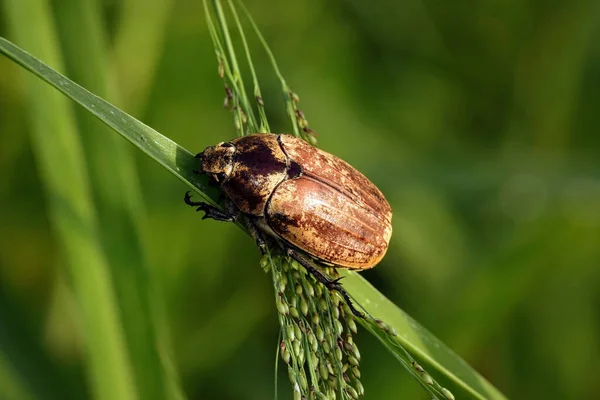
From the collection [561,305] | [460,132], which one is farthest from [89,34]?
[561,305]

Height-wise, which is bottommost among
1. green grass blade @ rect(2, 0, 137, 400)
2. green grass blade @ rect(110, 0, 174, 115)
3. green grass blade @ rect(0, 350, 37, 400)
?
green grass blade @ rect(0, 350, 37, 400)

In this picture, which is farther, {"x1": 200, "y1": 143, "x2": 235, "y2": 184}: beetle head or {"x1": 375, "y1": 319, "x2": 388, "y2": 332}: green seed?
{"x1": 200, "y1": 143, "x2": 235, "y2": 184}: beetle head

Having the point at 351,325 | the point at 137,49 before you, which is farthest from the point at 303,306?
the point at 137,49

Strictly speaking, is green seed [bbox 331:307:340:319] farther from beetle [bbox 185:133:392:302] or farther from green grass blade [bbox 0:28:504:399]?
beetle [bbox 185:133:392:302]

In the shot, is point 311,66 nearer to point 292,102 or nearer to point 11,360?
point 292,102

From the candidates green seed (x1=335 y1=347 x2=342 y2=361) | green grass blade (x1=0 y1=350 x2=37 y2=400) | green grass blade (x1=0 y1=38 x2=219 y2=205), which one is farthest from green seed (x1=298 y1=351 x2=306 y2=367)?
green grass blade (x1=0 y1=350 x2=37 y2=400)

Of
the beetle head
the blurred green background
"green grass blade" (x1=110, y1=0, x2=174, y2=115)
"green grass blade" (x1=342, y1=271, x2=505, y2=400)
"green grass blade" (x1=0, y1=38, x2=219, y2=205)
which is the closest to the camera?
"green grass blade" (x1=0, y1=38, x2=219, y2=205)

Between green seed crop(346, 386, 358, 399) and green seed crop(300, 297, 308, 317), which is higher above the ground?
green seed crop(300, 297, 308, 317)

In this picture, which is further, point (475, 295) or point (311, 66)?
point (311, 66)
